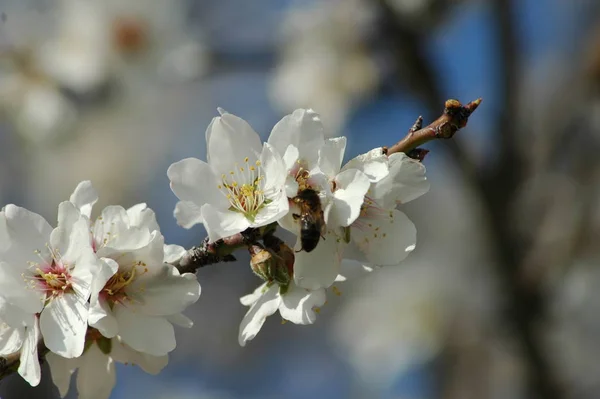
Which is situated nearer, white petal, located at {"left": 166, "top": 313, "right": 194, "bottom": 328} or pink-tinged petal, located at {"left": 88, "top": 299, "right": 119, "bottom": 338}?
pink-tinged petal, located at {"left": 88, "top": 299, "right": 119, "bottom": 338}

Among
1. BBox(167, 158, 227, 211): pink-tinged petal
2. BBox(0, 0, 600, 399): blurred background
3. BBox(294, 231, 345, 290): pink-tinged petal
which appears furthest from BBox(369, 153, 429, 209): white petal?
BBox(0, 0, 600, 399): blurred background

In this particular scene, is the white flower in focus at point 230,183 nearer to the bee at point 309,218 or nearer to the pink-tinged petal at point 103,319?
the bee at point 309,218

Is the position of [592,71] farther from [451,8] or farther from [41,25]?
[41,25]

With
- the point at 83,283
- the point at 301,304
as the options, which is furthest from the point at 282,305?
the point at 83,283

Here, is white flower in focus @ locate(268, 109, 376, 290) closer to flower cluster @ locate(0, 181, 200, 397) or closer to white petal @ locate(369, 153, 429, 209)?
white petal @ locate(369, 153, 429, 209)

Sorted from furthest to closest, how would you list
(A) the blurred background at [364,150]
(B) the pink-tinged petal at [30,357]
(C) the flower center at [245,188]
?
(A) the blurred background at [364,150] → (C) the flower center at [245,188] → (B) the pink-tinged petal at [30,357]

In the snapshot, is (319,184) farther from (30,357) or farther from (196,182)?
(30,357)

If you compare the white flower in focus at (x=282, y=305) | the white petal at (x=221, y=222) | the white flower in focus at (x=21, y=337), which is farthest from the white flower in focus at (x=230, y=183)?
the white flower in focus at (x=21, y=337)
